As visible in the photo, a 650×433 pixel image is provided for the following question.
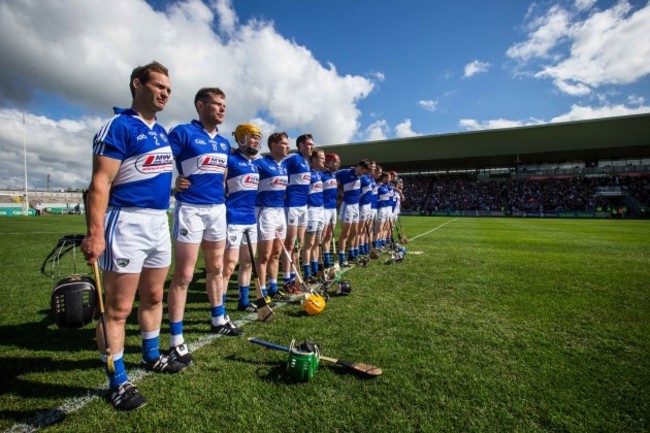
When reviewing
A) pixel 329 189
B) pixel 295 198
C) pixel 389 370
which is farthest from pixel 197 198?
pixel 329 189

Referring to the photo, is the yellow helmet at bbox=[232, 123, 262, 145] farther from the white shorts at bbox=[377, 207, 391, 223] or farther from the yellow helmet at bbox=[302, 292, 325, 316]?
the white shorts at bbox=[377, 207, 391, 223]

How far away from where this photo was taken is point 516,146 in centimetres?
4466

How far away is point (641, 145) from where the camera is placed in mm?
39656

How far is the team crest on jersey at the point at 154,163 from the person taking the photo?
9.32ft

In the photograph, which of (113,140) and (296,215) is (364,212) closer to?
(296,215)

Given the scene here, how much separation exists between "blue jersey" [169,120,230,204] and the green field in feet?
5.83

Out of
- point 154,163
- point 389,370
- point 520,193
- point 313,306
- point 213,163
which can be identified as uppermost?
point 520,193

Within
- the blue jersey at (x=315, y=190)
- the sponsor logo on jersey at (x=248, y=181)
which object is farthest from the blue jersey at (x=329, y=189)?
the sponsor logo on jersey at (x=248, y=181)

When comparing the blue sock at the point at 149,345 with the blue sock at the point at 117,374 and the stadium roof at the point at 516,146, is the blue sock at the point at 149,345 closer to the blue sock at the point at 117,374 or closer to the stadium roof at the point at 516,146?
the blue sock at the point at 117,374

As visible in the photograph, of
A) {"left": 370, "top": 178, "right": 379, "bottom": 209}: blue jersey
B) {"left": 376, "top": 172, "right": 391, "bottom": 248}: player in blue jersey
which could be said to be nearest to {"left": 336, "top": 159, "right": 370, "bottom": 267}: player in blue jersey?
{"left": 370, "top": 178, "right": 379, "bottom": 209}: blue jersey

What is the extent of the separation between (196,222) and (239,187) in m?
1.21

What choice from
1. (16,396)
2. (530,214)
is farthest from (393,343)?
(530,214)

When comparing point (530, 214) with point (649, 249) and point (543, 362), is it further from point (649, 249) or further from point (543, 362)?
point (543, 362)

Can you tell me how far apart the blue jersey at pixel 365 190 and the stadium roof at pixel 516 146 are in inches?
1649
